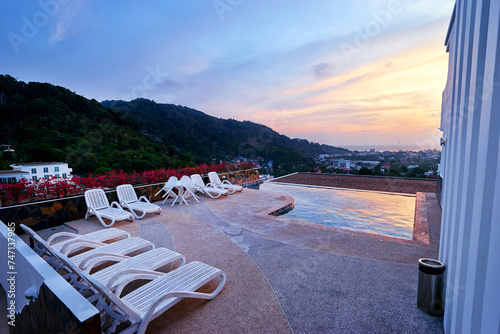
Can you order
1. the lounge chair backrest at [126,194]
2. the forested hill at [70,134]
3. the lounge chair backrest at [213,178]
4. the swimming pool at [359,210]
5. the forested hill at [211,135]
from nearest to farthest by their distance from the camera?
the swimming pool at [359,210]
the lounge chair backrest at [126,194]
the lounge chair backrest at [213,178]
the forested hill at [70,134]
the forested hill at [211,135]

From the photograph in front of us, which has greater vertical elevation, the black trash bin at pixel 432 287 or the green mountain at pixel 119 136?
the green mountain at pixel 119 136

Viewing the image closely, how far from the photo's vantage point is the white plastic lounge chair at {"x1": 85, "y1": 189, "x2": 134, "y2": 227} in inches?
200

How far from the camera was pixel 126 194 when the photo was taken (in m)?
6.06

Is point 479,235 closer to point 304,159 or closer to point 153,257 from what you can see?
point 153,257

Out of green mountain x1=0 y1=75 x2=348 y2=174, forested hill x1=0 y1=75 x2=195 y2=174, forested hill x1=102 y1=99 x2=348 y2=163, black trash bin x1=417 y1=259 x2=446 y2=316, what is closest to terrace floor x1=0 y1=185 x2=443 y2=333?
black trash bin x1=417 y1=259 x2=446 y2=316

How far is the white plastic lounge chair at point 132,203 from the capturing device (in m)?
5.62

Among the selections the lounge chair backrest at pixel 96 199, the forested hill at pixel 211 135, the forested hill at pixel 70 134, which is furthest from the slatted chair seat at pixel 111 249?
the forested hill at pixel 211 135

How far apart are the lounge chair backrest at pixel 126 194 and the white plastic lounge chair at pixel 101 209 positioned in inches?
10.9

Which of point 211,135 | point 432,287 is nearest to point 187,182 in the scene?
point 432,287

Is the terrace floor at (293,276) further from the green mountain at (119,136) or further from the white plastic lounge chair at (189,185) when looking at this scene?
the green mountain at (119,136)

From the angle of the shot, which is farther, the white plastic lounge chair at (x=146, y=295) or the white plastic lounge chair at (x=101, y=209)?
the white plastic lounge chair at (x=101, y=209)

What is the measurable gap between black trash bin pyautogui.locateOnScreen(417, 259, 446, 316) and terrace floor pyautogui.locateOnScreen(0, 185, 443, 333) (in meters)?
0.09

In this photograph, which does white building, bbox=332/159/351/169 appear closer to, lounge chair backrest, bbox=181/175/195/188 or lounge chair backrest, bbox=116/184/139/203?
lounge chair backrest, bbox=181/175/195/188

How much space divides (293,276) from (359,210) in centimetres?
492
